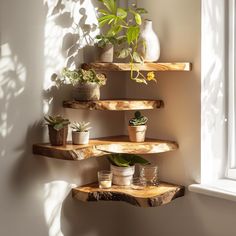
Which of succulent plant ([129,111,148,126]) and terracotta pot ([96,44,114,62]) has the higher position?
terracotta pot ([96,44,114,62])

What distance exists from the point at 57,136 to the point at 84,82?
29cm

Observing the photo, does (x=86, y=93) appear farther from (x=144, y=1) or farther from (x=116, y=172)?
(x=144, y=1)

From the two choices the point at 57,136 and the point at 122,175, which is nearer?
the point at 57,136

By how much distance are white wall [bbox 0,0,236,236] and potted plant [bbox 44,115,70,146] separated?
3.3 inches

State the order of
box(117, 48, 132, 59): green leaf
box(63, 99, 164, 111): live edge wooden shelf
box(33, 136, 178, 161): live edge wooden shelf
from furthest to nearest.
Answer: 1. box(117, 48, 132, 59): green leaf
2. box(63, 99, 164, 111): live edge wooden shelf
3. box(33, 136, 178, 161): live edge wooden shelf

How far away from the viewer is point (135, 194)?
74.0 inches

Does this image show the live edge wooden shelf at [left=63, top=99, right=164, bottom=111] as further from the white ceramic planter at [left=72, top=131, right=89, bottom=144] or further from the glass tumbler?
the glass tumbler

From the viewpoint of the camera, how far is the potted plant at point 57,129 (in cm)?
184

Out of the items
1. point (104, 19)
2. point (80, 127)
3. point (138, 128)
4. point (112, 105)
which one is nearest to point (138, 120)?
point (138, 128)

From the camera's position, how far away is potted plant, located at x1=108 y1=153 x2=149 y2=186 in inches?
80.1

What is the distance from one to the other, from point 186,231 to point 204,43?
935 mm

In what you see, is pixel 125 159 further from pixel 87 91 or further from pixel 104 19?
pixel 104 19

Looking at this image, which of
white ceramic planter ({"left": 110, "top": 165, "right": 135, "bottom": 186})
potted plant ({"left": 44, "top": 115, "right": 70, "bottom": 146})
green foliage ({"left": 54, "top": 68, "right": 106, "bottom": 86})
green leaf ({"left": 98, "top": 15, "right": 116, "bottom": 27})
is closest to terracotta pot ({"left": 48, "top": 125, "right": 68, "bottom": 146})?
potted plant ({"left": 44, "top": 115, "right": 70, "bottom": 146})

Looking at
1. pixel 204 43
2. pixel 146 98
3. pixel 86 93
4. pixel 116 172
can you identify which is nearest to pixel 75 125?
pixel 86 93
